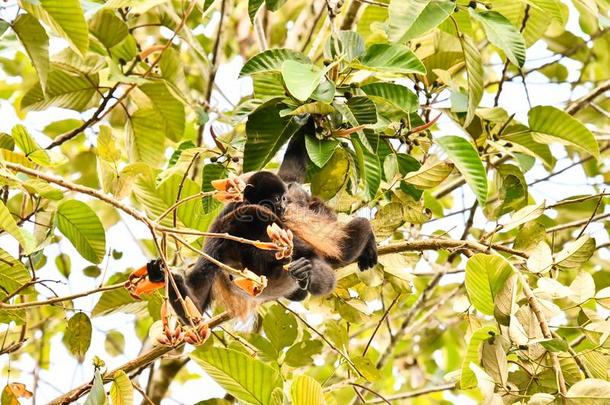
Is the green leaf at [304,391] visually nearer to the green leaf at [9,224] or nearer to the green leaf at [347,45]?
the green leaf at [9,224]

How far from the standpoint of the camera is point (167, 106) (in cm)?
344

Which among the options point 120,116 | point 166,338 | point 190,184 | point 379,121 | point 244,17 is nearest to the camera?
point 166,338

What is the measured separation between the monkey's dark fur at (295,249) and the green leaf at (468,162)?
568 millimetres

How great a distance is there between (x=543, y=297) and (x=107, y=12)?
180 centimetres

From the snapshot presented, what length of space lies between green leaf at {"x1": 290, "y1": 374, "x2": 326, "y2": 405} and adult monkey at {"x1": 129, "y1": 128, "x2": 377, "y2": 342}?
2.76 feet

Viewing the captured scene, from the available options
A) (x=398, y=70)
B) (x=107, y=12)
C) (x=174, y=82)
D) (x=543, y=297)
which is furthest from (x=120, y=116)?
(x=543, y=297)

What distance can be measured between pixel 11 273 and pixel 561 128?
1.83 metres

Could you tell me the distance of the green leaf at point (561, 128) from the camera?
2814 mm

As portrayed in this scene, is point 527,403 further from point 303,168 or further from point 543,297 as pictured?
point 303,168

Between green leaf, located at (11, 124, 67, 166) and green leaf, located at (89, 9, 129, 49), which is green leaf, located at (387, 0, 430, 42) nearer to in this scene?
green leaf, located at (11, 124, 67, 166)

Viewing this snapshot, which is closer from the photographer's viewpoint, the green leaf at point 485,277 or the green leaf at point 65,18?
the green leaf at point 65,18

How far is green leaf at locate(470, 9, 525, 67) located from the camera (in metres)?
2.47

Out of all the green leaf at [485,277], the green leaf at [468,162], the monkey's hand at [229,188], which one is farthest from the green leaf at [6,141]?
the green leaf at [485,277]

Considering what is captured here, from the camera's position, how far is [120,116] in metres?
4.09
